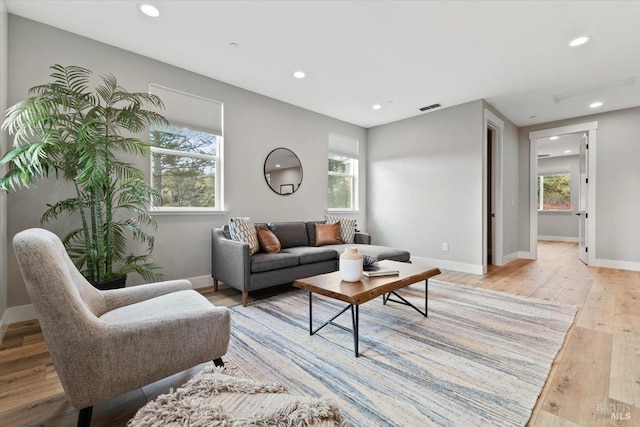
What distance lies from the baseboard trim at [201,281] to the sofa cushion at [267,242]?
82 cm

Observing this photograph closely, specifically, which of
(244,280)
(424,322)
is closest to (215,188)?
(244,280)

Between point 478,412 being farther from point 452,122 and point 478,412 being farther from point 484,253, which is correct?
point 452,122

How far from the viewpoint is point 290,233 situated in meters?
3.94

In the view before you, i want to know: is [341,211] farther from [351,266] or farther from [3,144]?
[3,144]

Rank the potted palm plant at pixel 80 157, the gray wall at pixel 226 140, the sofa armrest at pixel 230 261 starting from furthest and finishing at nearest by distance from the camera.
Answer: the sofa armrest at pixel 230 261 < the gray wall at pixel 226 140 < the potted palm plant at pixel 80 157

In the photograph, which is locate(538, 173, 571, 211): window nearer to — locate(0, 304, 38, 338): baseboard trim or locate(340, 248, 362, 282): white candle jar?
locate(340, 248, 362, 282): white candle jar

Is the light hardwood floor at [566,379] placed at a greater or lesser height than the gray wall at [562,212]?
lesser

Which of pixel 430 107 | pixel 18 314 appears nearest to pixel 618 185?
pixel 430 107

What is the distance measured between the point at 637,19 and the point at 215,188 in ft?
14.7

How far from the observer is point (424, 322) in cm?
242

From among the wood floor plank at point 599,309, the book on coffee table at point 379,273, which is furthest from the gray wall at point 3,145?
the wood floor plank at point 599,309

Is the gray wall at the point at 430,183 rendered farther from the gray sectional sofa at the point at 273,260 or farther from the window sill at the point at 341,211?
the gray sectional sofa at the point at 273,260

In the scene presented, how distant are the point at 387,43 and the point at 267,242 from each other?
2.48 m

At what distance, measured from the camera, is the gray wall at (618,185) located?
176 inches
